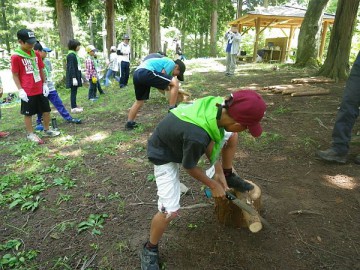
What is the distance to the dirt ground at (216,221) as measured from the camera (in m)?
2.38

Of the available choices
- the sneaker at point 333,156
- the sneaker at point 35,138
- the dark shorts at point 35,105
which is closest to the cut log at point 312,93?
the sneaker at point 333,156

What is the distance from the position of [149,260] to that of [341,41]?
27.1 ft

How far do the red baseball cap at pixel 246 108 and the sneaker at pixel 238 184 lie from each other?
3.15ft

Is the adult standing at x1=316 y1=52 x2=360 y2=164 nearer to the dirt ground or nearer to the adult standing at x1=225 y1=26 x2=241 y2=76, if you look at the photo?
the dirt ground

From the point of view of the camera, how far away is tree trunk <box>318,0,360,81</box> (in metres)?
7.53

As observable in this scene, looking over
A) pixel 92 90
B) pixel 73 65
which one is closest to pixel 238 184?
pixel 73 65

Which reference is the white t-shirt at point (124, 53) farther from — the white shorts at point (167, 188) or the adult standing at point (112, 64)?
the white shorts at point (167, 188)

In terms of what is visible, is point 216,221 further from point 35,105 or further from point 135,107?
point 35,105

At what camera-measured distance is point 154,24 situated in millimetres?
12680

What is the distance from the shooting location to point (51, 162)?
4.22 m

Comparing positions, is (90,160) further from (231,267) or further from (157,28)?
(157,28)

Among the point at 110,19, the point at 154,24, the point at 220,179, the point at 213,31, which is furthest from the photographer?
the point at 213,31

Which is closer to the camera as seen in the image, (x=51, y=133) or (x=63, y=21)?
(x=51, y=133)

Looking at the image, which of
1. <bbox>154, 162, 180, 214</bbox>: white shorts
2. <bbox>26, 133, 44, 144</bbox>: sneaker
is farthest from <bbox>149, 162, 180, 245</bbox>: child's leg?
<bbox>26, 133, 44, 144</bbox>: sneaker
